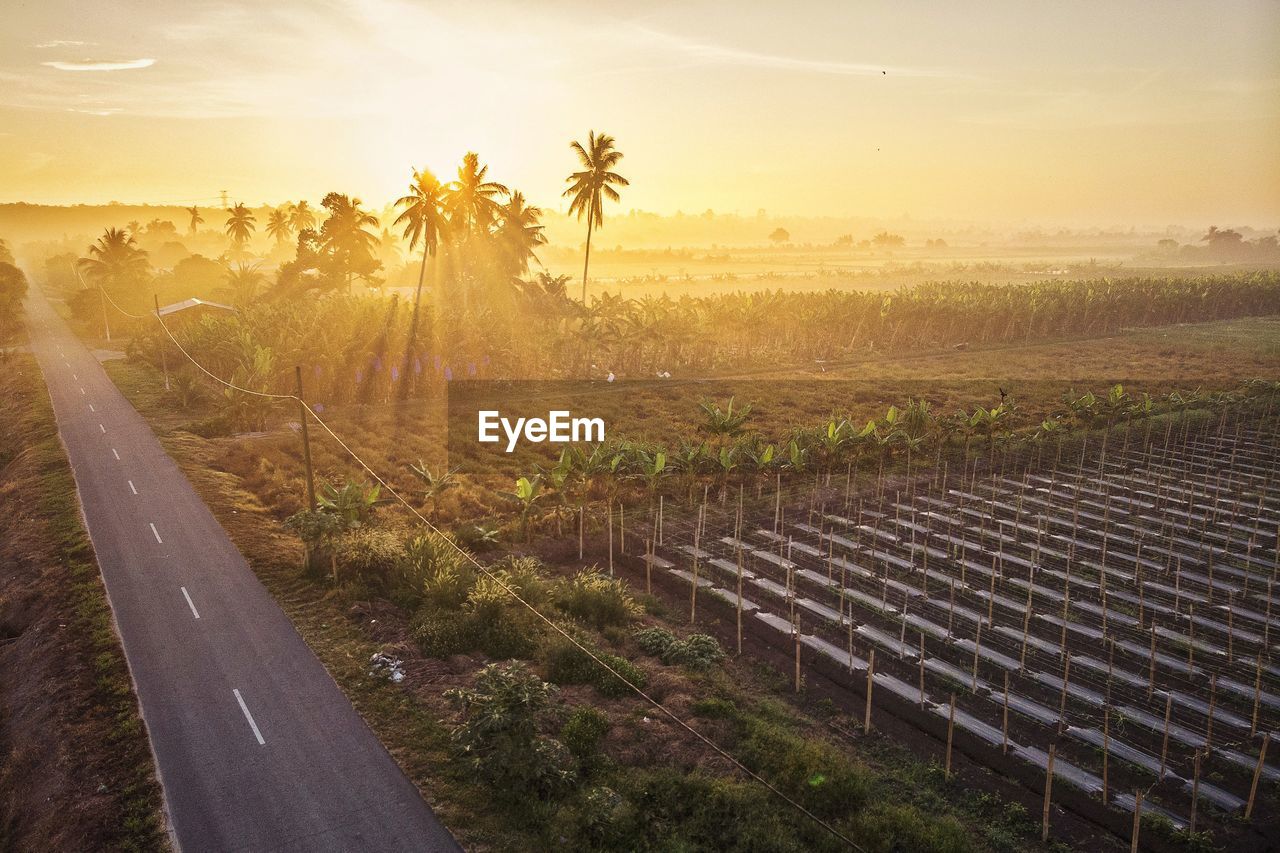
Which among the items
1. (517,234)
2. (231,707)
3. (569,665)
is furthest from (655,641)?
(517,234)

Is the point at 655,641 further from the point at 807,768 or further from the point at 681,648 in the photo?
the point at 807,768

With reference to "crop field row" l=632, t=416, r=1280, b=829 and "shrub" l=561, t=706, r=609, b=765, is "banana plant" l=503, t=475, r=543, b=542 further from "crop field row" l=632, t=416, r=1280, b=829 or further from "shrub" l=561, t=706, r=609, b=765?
"shrub" l=561, t=706, r=609, b=765

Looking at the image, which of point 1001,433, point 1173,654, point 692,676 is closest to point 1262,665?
point 1173,654

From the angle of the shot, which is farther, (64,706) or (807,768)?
(64,706)

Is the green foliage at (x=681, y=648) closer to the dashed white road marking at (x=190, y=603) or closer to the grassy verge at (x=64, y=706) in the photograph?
the grassy verge at (x=64, y=706)

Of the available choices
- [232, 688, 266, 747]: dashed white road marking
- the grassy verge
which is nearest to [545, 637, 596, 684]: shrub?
[232, 688, 266, 747]: dashed white road marking

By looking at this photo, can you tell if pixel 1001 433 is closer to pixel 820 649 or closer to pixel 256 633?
pixel 820 649

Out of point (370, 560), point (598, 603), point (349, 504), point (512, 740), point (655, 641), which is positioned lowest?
point (655, 641)
